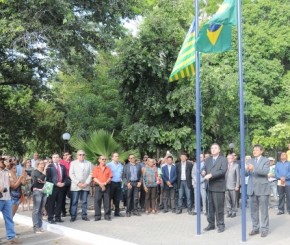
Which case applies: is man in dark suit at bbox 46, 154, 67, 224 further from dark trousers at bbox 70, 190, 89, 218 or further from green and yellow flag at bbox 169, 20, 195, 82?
green and yellow flag at bbox 169, 20, 195, 82

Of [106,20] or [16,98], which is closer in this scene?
[106,20]

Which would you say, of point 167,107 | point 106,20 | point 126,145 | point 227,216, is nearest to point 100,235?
point 227,216

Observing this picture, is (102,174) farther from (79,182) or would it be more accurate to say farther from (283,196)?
(283,196)

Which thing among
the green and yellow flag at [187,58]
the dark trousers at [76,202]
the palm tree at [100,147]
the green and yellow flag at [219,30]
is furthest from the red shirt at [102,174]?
the green and yellow flag at [219,30]

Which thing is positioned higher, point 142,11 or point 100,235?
point 142,11

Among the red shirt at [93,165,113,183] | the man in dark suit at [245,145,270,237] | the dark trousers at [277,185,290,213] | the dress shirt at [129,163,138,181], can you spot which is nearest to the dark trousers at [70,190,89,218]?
the red shirt at [93,165,113,183]

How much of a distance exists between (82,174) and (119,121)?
1104 centimetres

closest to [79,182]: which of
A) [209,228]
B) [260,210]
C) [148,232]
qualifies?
[148,232]

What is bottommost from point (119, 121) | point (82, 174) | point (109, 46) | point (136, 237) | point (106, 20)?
point (136, 237)

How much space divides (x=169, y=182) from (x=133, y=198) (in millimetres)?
1210

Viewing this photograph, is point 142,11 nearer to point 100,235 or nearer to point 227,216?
point 227,216

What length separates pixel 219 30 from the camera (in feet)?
32.7

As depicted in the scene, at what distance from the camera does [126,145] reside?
72.0 feet

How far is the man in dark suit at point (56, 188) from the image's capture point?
12344mm
